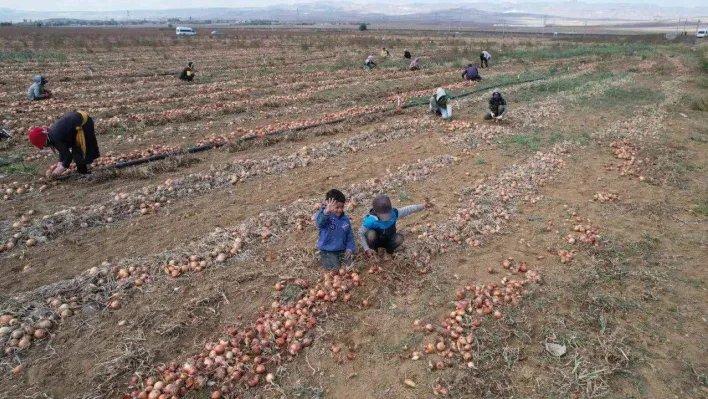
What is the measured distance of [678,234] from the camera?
6051mm

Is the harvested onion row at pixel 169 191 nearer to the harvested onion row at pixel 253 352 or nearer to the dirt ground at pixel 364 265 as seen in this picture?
the dirt ground at pixel 364 265

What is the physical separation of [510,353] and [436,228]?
7.85 ft

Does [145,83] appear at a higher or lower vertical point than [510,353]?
higher

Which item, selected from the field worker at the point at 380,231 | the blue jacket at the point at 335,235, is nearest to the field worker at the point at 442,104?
the field worker at the point at 380,231

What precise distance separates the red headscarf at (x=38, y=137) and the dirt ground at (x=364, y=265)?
32.6 inches

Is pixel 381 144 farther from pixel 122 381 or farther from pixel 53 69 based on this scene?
pixel 53 69

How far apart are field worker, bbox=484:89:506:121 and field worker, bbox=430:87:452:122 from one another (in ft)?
3.52

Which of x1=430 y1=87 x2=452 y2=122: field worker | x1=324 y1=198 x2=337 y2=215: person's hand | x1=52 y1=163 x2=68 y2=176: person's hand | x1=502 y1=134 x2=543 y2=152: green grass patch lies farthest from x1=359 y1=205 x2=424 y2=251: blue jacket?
x1=430 y1=87 x2=452 y2=122: field worker

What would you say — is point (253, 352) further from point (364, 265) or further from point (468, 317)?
point (468, 317)

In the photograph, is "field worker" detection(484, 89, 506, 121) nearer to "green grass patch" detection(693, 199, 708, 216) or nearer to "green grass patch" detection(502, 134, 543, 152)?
"green grass patch" detection(502, 134, 543, 152)

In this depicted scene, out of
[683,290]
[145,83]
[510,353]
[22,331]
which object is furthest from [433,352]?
[145,83]

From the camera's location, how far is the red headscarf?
23.1ft

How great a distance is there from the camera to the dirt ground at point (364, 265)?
12.5 ft

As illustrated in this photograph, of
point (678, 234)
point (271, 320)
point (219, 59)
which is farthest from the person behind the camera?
point (219, 59)
